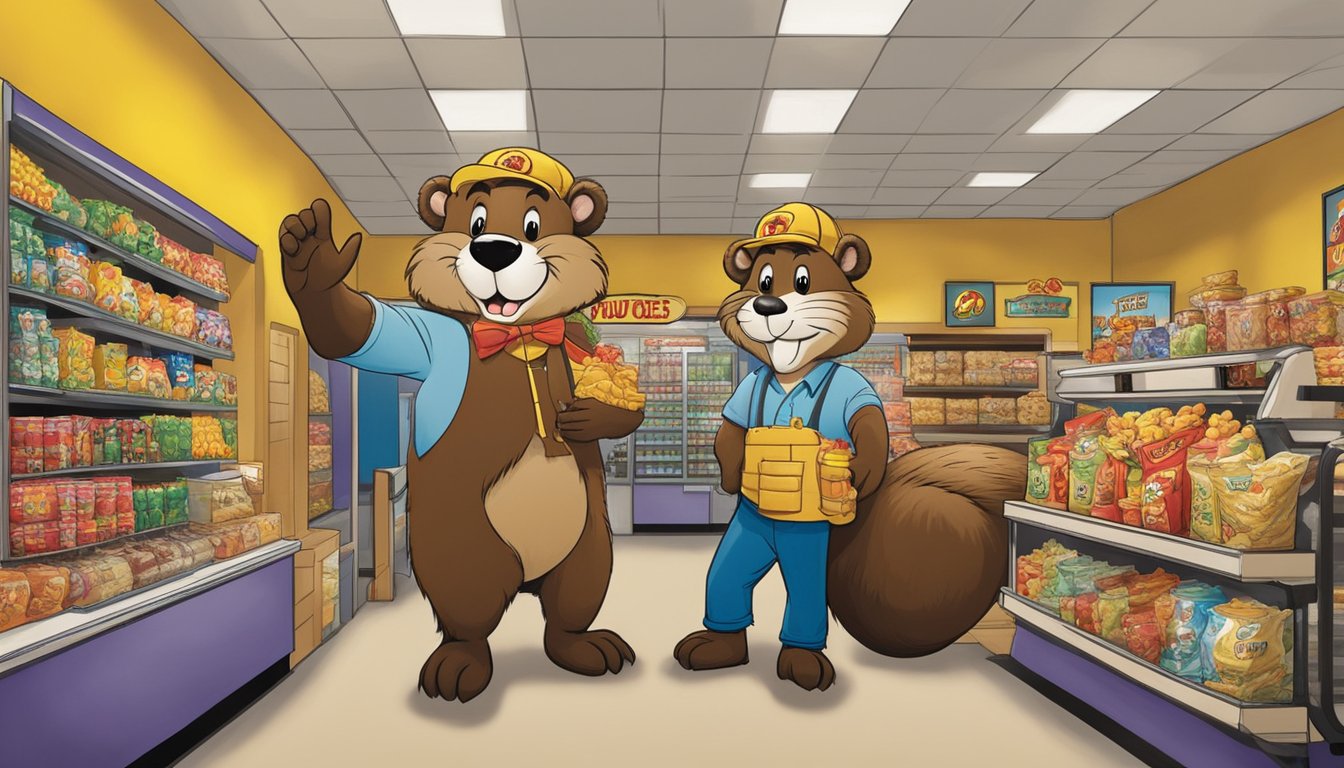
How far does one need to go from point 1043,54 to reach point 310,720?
519cm

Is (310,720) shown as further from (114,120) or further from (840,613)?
(114,120)

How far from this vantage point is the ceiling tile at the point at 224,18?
12.1 feet

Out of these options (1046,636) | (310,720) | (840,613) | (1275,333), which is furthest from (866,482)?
(310,720)

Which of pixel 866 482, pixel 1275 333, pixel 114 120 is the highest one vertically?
pixel 114 120


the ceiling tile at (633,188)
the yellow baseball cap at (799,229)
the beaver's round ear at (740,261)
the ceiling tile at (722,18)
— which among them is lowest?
the beaver's round ear at (740,261)

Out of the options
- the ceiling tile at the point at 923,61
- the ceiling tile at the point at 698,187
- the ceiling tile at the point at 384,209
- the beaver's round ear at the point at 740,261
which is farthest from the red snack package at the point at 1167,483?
the ceiling tile at the point at 384,209

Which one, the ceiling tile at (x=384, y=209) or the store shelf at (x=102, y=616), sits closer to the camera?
the store shelf at (x=102, y=616)

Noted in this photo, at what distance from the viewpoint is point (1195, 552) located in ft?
7.48

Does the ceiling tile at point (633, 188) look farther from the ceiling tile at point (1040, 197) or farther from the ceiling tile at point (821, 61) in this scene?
the ceiling tile at point (1040, 197)

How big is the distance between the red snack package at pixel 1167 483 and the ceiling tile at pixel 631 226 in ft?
18.7

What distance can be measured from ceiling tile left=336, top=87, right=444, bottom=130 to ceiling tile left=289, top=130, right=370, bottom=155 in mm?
244

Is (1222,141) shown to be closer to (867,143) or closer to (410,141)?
(867,143)

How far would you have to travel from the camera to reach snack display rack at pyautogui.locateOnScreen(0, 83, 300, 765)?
2.15 meters

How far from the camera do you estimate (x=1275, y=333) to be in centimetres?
244
